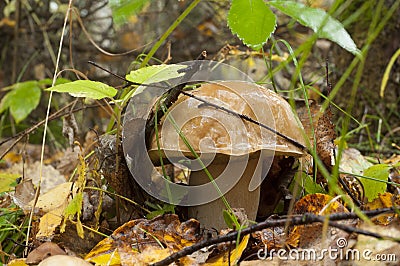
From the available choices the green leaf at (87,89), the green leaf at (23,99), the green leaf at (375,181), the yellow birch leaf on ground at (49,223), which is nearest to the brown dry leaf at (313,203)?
the green leaf at (375,181)

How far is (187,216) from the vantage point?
1.51 metres

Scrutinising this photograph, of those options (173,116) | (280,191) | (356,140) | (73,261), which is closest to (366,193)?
(280,191)

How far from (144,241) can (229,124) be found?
14.8 inches

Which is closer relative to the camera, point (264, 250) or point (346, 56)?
point (264, 250)

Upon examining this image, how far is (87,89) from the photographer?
3.83 feet

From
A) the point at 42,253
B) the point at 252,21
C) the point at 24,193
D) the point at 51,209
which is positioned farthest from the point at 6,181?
the point at 252,21

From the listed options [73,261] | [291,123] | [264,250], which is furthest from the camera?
[291,123]

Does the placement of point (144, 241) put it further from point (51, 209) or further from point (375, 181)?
point (375, 181)

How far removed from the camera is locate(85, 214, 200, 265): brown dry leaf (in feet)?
3.67

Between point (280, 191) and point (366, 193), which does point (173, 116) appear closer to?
point (280, 191)

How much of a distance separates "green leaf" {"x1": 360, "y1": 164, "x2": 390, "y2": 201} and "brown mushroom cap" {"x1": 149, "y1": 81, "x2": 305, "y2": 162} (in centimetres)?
27

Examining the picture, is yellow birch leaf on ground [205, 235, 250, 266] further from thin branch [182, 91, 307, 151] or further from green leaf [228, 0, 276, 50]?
green leaf [228, 0, 276, 50]

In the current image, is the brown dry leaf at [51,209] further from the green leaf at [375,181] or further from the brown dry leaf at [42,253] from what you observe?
the green leaf at [375,181]

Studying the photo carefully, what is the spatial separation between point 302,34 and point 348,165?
2080mm
